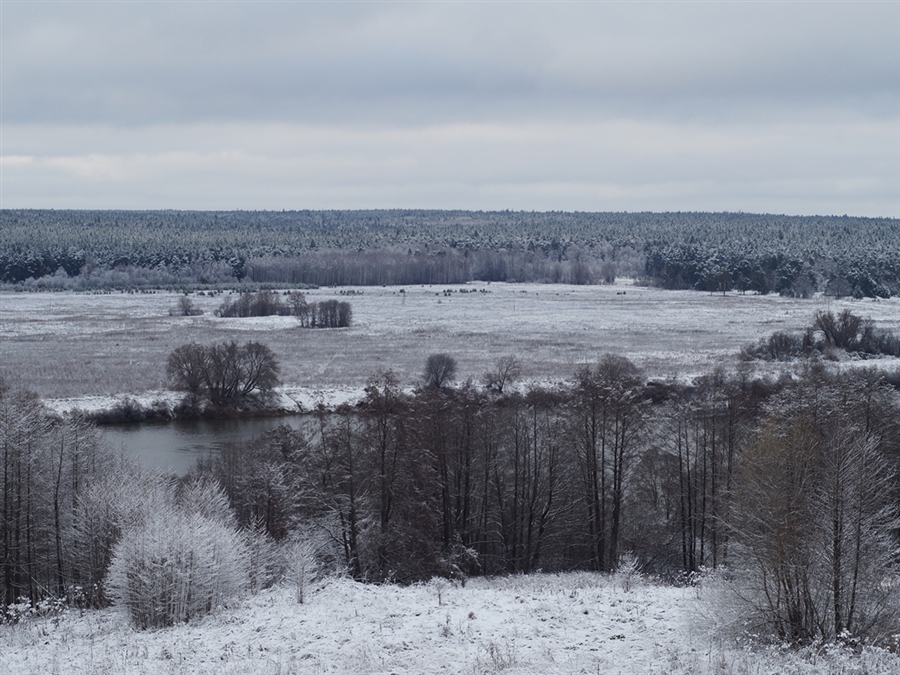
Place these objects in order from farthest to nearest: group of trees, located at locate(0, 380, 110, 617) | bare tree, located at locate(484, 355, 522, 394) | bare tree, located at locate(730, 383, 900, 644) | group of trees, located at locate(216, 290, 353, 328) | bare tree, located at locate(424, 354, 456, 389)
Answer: group of trees, located at locate(216, 290, 353, 328)
bare tree, located at locate(424, 354, 456, 389)
bare tree, located at locate(484, 355, 522, 394)
group of trees, located at locate(0, 380, 110, 617)
bare tree, located at locate(730, 383, 900, 644)

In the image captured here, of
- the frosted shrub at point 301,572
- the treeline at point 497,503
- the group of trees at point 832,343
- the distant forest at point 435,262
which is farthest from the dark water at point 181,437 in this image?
the distant forest at point 435,262

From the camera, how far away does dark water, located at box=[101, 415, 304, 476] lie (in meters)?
32.8

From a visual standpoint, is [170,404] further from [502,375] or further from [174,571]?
[174,571]

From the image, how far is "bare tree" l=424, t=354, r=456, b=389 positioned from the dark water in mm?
7325

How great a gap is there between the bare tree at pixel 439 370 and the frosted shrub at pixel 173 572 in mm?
30857

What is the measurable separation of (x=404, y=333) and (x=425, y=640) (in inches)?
2184

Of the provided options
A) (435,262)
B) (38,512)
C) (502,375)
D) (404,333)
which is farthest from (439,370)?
(435,262)

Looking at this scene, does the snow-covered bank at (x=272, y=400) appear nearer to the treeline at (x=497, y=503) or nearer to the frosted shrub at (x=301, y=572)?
the treeline at (x=497, y=503)

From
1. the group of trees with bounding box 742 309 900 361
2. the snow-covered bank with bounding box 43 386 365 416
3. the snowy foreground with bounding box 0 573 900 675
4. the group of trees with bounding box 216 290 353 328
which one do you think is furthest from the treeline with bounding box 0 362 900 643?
the group of trees with bounding box 216 290 353 328

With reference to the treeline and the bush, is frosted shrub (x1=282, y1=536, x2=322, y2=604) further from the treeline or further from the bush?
the bush

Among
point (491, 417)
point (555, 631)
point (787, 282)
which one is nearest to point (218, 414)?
point (491, 417)

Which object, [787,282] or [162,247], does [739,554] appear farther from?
[162,247]

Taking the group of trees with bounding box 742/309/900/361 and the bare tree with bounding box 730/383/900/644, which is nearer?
the bare tree with bounding box 730/383/900/644

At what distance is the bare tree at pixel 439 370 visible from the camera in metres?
45.0
